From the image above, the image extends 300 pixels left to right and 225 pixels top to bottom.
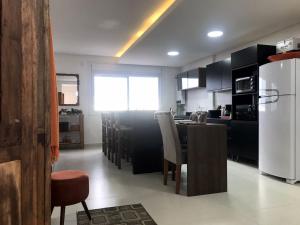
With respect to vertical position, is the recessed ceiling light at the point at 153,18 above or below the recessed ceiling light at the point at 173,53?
above

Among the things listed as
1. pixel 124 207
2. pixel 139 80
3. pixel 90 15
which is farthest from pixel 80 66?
pixel 124 207

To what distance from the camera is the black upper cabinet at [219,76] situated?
5090 mm

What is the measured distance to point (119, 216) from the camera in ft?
7.50

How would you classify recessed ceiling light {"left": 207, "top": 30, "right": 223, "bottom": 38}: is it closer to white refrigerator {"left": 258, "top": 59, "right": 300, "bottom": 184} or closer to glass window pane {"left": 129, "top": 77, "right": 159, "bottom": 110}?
white refrigerator {"left": 258, "top": 59, "right": 300, "bottom": 184}

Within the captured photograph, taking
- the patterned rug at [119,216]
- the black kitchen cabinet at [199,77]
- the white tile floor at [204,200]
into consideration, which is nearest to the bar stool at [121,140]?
the white tile floor at [204,200]

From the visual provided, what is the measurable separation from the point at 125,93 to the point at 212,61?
279 cm

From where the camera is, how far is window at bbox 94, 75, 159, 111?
23.3 feet

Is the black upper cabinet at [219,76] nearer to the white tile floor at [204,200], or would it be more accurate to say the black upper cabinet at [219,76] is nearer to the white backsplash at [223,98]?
the white backsplash at [223,98]

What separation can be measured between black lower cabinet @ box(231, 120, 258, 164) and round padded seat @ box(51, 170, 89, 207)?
10.3ft

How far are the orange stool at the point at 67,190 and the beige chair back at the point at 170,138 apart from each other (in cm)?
112

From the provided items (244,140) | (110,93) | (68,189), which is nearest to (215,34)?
(244,140)

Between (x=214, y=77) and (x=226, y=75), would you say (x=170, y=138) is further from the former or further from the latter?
(x=214, y=77)

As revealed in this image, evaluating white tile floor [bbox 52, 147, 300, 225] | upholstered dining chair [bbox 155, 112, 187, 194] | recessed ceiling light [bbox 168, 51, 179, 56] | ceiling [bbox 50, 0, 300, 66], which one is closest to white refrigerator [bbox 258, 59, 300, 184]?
white tile floor [bbox 52, 147, 300, 225]

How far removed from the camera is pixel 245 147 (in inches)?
173
